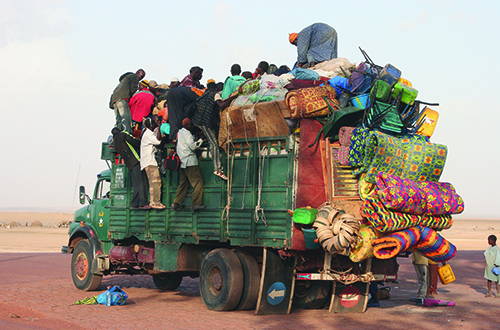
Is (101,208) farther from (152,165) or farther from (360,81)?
(360,81)

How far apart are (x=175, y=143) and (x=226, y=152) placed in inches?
58.1

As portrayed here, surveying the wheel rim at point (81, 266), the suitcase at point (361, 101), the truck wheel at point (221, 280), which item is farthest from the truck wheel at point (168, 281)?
the suitcase at point (361, 101)

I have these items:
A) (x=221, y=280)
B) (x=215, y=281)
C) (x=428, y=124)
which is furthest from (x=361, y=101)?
(x=215, y=281)

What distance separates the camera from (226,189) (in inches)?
390

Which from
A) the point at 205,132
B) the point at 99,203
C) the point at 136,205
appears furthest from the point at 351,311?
the point at 99,203

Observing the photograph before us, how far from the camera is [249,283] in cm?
941

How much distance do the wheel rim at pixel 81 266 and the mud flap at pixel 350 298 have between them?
5754 mm

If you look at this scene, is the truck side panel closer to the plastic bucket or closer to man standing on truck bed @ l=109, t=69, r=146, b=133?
the plastic bucket

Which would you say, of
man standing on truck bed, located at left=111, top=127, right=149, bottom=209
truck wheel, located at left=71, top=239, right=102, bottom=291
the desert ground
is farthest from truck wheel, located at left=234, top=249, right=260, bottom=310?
truck wheel, located at left=71, top=239, right=102, bottom=291

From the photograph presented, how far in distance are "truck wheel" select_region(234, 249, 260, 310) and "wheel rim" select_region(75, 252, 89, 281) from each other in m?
4.50

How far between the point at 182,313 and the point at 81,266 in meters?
4.02

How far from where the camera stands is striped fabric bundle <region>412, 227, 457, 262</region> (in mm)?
8617

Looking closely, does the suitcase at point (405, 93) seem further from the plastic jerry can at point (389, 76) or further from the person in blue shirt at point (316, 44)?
the person in blue shirt at point (316, 44)

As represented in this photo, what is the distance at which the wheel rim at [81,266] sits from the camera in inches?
497
